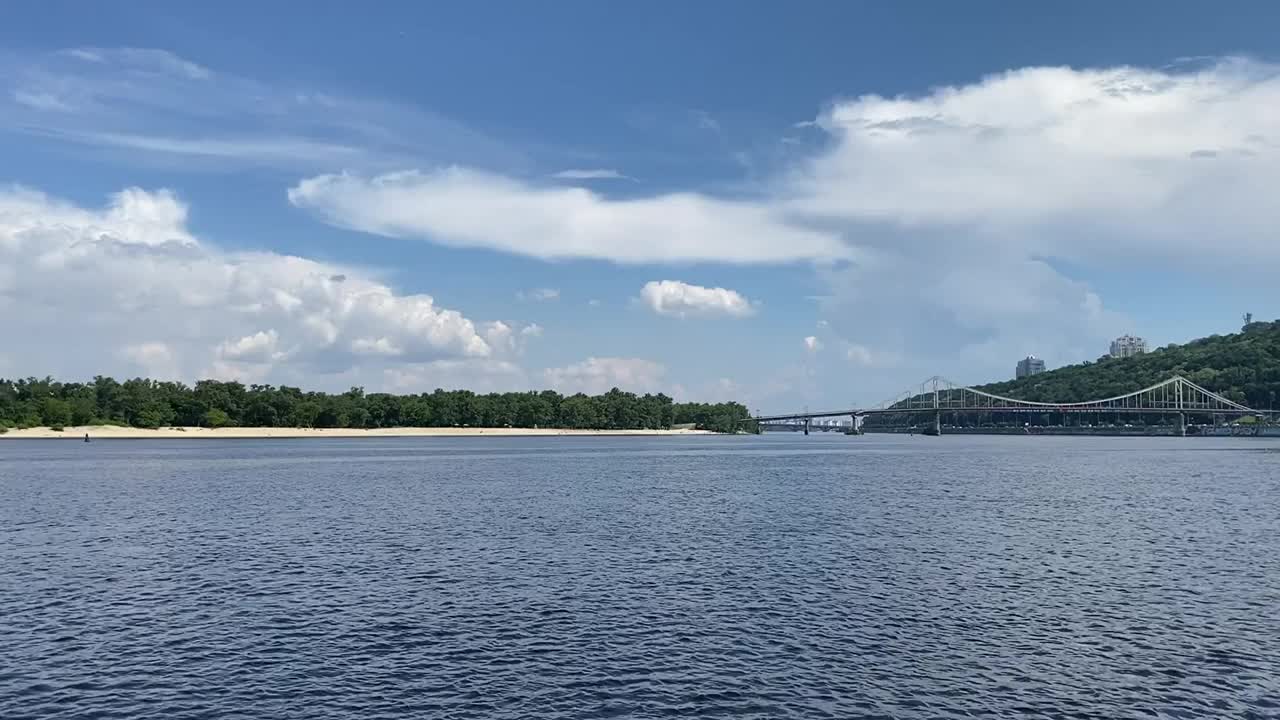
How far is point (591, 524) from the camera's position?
61406mm

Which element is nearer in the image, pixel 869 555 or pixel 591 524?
pixel 869 555

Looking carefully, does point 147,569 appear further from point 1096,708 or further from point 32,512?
point 1096,708

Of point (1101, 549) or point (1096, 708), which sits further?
point (1101, 549)

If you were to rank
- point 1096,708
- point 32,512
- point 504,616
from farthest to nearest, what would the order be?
point 32,512, point 504,616, point 1096,708

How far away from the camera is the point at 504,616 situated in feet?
112

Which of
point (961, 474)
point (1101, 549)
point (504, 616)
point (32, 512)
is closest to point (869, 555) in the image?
point (1101, 549)

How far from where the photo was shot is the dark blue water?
2503 cm

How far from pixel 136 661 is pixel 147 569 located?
1737 centimetres

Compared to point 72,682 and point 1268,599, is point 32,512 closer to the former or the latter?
point 72,682

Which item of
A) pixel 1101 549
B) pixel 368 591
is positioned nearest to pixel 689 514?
pixel 1101 549

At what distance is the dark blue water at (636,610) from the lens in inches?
985

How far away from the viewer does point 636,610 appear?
35125 mm

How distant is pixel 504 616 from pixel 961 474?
94.1m

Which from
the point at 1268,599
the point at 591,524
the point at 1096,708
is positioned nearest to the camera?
the point at 1096,708
